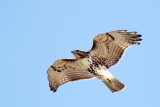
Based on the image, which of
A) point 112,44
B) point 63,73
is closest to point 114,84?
point 112,44

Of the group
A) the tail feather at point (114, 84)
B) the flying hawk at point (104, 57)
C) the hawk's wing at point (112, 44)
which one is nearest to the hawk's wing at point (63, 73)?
the flying hawk at point (104, 57)

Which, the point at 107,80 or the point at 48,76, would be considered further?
the point at 48,76

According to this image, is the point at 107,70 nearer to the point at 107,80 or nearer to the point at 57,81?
the point at 107,80

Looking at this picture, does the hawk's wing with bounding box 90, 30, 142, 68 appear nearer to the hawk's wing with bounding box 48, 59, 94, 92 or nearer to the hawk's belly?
the hawk's belly

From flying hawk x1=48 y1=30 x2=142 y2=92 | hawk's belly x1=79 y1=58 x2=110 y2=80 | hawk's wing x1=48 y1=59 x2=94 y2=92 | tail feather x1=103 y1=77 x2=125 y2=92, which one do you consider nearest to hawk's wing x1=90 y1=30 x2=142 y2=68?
flying hawk x1=48 y1=30 x2=142 y2=92

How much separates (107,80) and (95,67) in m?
0.75

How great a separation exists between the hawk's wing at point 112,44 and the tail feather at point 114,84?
690 millimetres

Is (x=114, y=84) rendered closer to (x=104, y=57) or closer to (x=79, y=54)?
(x=104, y=57)

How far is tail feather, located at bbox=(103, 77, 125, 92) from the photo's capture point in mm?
18984

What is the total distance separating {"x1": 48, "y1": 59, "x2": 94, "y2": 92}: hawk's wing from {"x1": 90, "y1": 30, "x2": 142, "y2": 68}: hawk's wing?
1.11m

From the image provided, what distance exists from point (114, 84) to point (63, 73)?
2.63 meters

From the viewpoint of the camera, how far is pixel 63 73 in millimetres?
20656

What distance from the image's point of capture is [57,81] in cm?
2061

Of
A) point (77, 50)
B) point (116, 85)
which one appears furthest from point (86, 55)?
point (116, 85)
